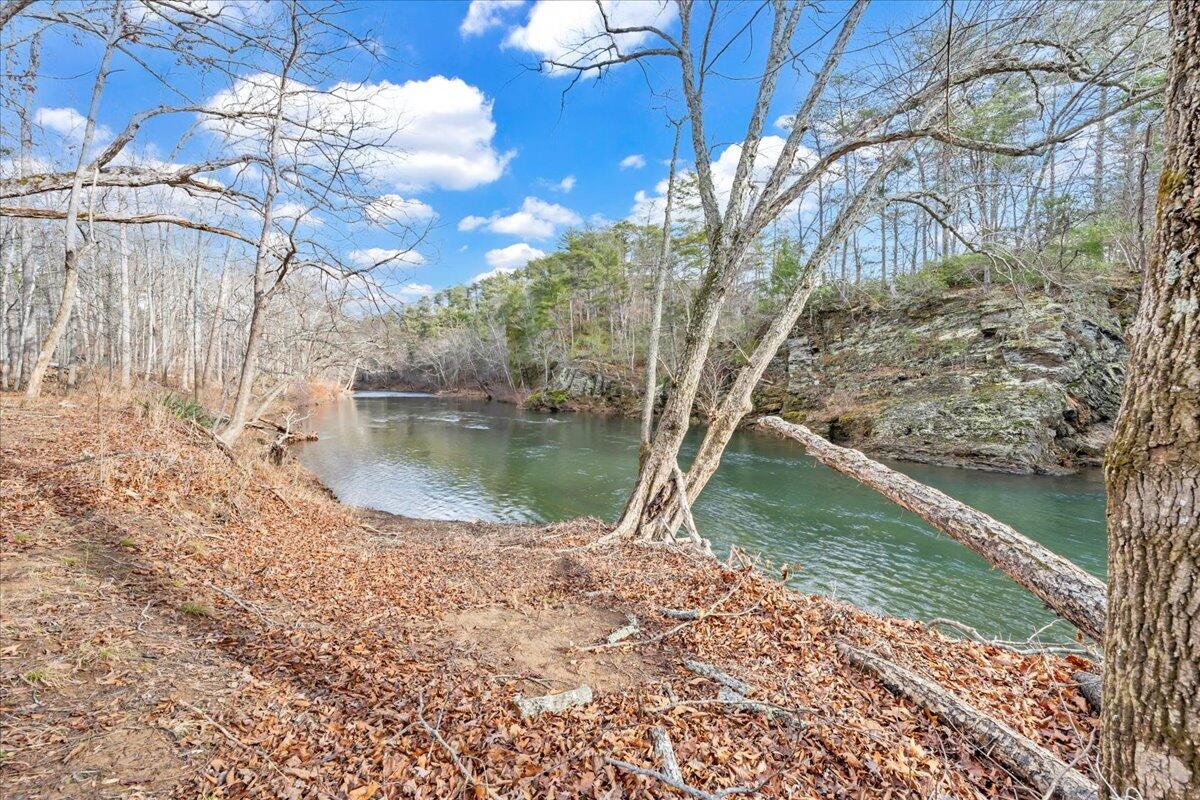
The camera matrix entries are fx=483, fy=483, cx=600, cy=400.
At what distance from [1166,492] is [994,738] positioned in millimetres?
1725

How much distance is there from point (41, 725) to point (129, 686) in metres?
0.33

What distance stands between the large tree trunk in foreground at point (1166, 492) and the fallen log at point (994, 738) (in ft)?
1.63

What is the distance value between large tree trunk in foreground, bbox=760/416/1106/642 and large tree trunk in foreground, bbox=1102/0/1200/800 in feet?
5.07

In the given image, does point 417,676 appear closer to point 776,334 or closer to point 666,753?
point 666,753

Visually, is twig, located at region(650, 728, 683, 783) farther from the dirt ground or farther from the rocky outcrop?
the rocky outcrop

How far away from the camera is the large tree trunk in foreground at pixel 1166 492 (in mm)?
1328

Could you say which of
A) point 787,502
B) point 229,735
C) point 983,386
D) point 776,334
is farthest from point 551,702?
point 983,386

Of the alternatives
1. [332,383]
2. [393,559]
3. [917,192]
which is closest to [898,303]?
[917,192]

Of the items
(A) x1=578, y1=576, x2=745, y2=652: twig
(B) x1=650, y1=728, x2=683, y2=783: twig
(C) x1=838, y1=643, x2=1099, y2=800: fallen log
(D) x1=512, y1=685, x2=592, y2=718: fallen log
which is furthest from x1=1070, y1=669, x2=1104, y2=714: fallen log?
(D) x1=512, y1=685, x2=592, y2=718: fallen log

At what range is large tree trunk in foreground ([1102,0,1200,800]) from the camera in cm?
133

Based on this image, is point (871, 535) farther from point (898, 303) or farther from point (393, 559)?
point (898, 303)

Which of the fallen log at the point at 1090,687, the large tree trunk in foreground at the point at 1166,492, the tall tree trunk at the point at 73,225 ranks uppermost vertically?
the tall tree trunk at the point at 73,225

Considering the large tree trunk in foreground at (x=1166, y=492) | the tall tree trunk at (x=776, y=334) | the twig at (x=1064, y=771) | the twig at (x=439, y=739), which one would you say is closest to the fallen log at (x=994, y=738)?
the twig at (x=1064, y=771)

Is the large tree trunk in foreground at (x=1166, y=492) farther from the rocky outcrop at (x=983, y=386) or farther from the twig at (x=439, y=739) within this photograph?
the rocky outcrop at (x=983, y=386)
